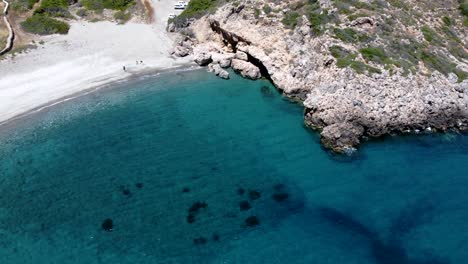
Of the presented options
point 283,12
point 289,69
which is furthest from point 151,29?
point 289,69

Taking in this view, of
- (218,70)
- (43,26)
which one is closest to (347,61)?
(218,70)

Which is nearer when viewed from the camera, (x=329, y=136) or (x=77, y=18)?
(x=329, y=136)

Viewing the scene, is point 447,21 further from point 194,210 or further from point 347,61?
point 194,210

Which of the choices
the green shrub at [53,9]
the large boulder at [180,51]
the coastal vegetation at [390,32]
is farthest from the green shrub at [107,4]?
the coastal vegetation at [390,32]

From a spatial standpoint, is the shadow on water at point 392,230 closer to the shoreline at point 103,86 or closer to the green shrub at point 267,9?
the shoreline at point 103,86

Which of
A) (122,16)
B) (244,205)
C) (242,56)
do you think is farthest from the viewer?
(122,16)

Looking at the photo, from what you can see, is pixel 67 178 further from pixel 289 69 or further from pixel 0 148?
pixel 289 69
